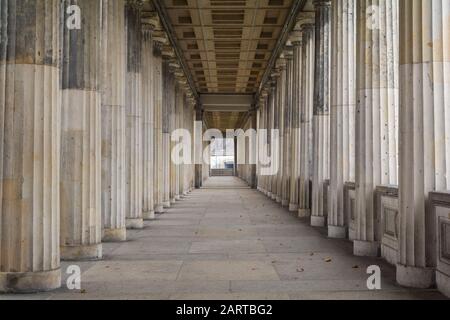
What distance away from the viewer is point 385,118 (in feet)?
32.5

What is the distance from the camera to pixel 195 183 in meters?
40.7

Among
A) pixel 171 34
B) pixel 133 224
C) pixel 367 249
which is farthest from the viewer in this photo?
→ pixel 171 34

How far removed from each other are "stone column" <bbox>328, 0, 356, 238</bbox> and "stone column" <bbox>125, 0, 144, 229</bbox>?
212 inches

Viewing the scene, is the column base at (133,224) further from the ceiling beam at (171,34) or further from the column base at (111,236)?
the ceiling beam at (171,34)

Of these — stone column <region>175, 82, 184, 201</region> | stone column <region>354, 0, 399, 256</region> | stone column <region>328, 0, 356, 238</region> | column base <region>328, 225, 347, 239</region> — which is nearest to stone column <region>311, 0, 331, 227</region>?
stone column <region>328, 0, 356, 238</region>

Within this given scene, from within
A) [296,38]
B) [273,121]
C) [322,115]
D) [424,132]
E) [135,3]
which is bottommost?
[424,132]

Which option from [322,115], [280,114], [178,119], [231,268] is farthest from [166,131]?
[231,268]

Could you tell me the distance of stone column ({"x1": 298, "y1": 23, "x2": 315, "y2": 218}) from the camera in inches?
720

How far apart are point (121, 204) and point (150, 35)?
7.85m

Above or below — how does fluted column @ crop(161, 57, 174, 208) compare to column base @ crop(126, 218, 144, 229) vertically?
above

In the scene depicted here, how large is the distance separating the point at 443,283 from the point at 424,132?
6.64 feet

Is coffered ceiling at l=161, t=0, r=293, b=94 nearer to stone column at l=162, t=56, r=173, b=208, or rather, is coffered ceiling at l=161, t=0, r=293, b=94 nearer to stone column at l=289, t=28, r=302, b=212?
stone column at l=289, t=28, r=302, b=212

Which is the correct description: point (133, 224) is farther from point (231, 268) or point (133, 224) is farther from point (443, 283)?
point (443, 283)
